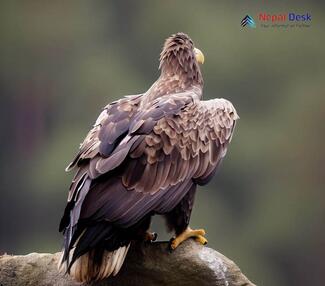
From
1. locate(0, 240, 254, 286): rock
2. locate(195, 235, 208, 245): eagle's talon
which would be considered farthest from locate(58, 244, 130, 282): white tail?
locate(195, 235, 208, 245): eagle's talon

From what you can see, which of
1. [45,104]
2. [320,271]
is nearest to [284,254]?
[320,271]

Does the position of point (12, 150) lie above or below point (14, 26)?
below

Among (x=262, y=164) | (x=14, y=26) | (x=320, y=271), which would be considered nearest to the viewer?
(x=320, y=271)

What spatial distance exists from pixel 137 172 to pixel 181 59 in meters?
1.33

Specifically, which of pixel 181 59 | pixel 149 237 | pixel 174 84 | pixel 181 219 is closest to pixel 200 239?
pixel 181 219

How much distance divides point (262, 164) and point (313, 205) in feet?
3.61

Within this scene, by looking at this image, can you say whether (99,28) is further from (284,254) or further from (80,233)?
(80,233)

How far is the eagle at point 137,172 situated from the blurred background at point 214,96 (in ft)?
22.2

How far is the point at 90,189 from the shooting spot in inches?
183

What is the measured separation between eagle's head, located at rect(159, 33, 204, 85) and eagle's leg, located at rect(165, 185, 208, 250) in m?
1.00

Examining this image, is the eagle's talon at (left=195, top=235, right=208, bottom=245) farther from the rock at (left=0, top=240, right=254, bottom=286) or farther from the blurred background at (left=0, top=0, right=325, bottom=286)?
the blurred background at (left=0, top=0, right=325, bottom=286)

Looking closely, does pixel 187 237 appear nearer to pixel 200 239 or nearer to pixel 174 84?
pixel 200 239

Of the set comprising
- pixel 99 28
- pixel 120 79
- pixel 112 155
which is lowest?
pixel 112 155

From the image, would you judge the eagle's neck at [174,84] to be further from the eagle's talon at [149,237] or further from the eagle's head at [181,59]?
the eagle's talon at [149,237]
